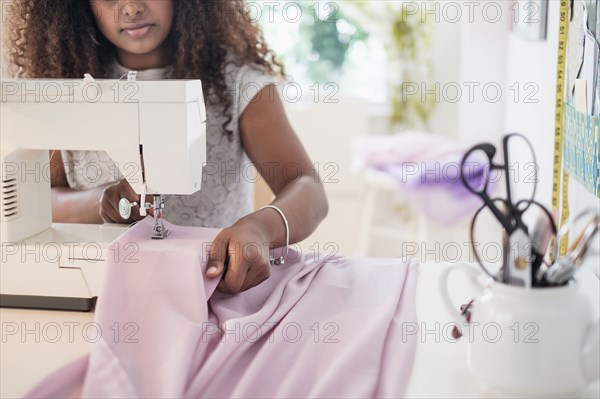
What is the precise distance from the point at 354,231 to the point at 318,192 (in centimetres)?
183

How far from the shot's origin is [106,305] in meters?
1.13

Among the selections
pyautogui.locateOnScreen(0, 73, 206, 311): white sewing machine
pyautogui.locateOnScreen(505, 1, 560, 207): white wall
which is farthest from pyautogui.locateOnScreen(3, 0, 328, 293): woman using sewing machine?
pyautogui.locateOnScreen(505, 1, 560, 207): white wall

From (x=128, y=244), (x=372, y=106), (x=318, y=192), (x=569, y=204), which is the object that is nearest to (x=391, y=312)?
(x=128, y=244)

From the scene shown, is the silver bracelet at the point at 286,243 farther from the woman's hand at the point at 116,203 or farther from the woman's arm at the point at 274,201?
the woman's hand at the point at 116,203

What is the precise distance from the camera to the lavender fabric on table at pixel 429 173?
133 inches

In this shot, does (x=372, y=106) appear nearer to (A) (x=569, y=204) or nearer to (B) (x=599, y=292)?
(A) (x=569, y=204)

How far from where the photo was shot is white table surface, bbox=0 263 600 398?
100cm

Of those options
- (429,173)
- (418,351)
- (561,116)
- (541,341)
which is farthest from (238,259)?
(429,173)

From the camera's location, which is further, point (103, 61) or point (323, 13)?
point (323, 13)

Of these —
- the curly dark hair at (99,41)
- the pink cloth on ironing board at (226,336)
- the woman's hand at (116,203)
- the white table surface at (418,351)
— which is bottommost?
the white table surface at (418,351)

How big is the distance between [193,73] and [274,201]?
36 centimetres

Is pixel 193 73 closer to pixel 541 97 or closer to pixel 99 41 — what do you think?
pixel 99 41

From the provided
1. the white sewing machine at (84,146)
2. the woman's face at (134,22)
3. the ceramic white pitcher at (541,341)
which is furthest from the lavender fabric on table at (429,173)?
the ceramic white pitcher at (541,341)

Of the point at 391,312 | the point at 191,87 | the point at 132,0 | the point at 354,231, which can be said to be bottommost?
the point at 354,231
